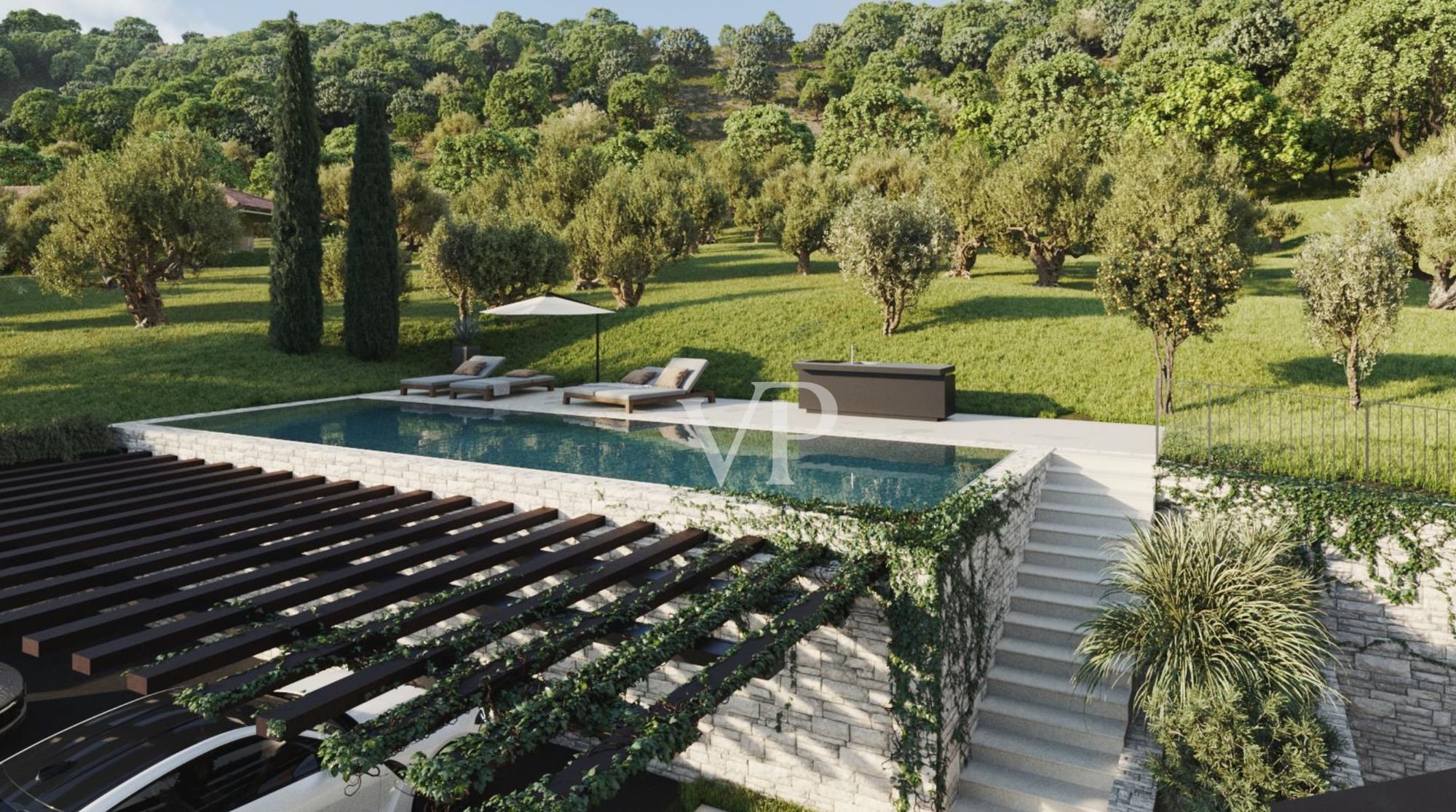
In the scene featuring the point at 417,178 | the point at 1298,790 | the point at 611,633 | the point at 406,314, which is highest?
the point at 417,178

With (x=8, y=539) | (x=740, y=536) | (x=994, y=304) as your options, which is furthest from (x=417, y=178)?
(x=740, y=536)

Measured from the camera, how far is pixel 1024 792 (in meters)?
6.94

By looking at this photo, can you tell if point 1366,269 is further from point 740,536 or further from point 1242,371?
point 740,536

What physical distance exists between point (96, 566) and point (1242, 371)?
57.6ft

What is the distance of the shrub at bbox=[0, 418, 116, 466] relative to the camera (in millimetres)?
11820

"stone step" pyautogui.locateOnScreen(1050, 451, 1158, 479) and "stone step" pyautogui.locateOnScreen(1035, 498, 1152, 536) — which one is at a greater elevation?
"stone step" pyautogui.locateOnScreen(1050, 451, 1158, 479)

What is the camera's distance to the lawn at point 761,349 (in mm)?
15812

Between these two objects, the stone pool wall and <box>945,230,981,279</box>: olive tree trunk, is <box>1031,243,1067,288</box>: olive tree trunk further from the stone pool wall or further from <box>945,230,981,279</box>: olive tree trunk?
the stone pool wall

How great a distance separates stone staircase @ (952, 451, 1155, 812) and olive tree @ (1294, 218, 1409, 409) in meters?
5.03

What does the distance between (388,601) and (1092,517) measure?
23.7 ft

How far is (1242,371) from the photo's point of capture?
1598 centimetres

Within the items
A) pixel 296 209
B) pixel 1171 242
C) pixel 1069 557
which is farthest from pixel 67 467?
pixel 1171 242

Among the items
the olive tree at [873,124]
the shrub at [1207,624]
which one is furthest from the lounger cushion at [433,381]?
the olive tree at [873,124]

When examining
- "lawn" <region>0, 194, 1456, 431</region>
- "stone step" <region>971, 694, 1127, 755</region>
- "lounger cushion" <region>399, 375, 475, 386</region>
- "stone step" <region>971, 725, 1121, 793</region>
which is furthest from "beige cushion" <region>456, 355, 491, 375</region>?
"stone step" <region>971, 725, 1121, 793</region>
